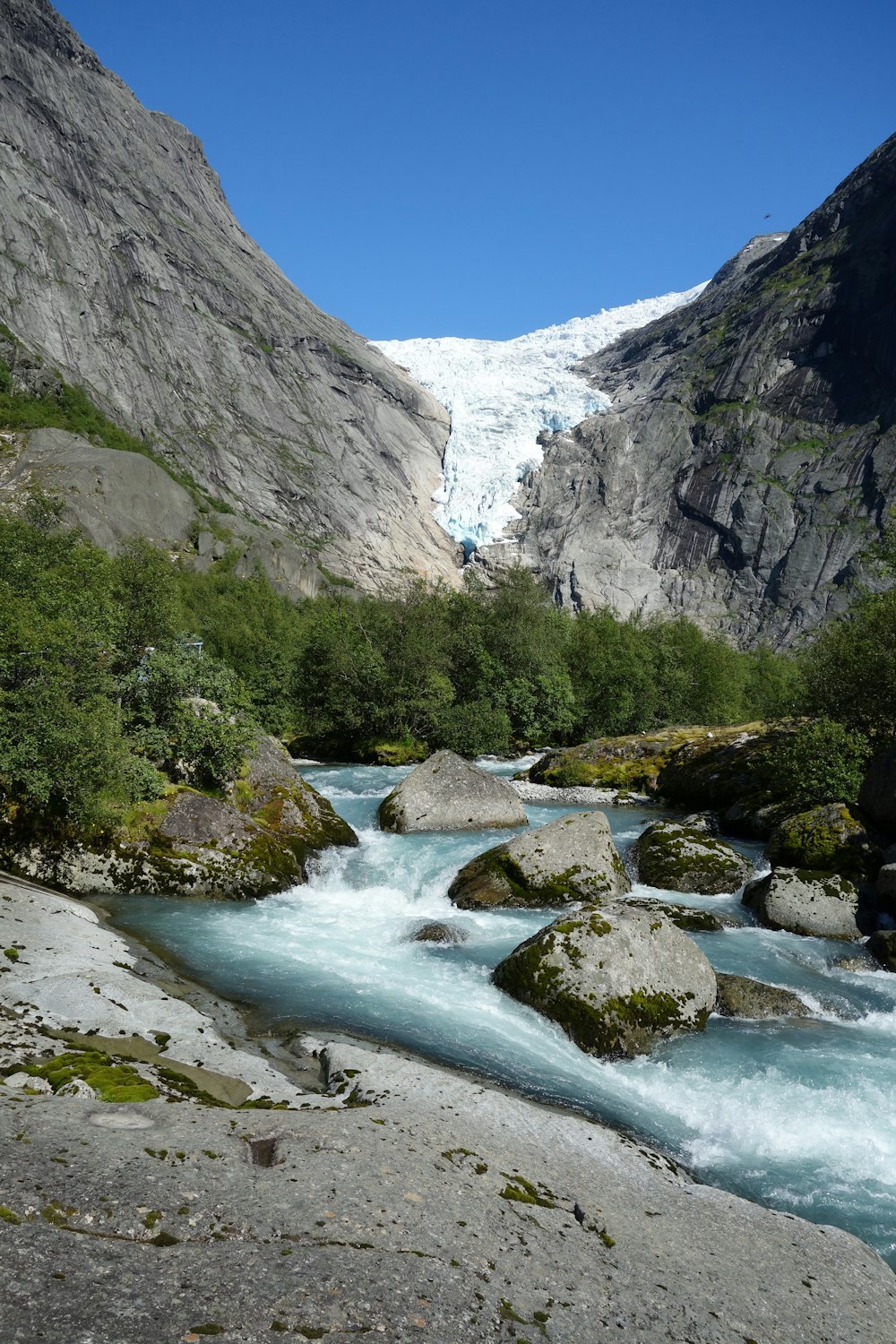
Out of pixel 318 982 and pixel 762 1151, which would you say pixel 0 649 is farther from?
pixel 762 1151

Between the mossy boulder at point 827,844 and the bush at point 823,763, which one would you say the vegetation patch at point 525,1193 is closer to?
the mossy boulder at point 827,844

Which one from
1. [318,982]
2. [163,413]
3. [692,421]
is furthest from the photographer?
[692,421]

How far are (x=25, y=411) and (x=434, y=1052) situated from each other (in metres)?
131

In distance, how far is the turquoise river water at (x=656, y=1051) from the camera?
9430 millimetres

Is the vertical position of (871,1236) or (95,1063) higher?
(95,1063)

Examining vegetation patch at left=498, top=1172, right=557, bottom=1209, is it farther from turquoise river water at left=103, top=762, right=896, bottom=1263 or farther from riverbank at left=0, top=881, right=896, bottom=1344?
turquoise river water at left=103, top=762, right=896, bottom=1263

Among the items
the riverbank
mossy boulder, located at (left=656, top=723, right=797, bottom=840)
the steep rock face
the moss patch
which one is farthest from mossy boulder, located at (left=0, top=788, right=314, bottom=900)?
the steep rock face

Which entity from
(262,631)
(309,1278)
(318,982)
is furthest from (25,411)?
(309,1278)

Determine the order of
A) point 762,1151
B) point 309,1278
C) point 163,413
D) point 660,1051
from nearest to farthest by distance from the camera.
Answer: point 309,1278 → point 762,1151 → point 660,1051 → point 163,413

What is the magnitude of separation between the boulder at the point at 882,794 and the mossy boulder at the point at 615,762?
14047 mm

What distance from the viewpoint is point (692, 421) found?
187m

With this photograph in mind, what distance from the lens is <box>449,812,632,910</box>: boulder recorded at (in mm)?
18438

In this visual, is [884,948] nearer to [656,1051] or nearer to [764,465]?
[656,1051]

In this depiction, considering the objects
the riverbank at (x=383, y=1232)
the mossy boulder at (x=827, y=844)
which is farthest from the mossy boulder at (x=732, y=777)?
the riverbank at (x=383, y=1232)
